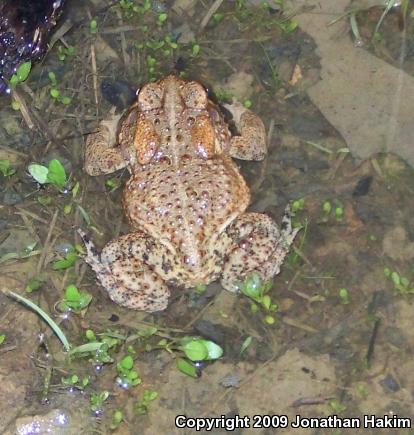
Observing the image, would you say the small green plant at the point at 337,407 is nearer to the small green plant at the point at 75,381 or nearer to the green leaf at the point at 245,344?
the green leaf at the point at 245,344

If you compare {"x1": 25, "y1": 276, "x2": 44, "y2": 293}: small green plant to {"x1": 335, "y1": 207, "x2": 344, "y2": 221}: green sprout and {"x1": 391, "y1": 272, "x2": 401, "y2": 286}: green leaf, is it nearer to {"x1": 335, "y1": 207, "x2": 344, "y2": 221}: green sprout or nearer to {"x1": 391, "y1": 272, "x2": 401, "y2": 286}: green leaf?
{"x1": 335, "y1": 207, "x2": 344, "y2": 221}: green sprout

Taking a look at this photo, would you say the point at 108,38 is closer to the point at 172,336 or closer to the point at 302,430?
the point at 172,336

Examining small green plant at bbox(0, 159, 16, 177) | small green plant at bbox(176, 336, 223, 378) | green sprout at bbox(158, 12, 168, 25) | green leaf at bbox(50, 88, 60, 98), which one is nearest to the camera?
small green plant at bbox(176, 336, 223, 378)

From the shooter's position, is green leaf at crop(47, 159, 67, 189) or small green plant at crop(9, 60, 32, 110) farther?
small green plant at crop(9, 60, 32, 110)

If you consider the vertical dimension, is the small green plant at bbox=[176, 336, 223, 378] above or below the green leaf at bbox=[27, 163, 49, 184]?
below

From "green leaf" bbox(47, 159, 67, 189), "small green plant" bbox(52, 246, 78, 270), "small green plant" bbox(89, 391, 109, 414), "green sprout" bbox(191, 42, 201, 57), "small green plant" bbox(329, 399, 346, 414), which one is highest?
"green sprout" bbox(191, 42, 201, 57)

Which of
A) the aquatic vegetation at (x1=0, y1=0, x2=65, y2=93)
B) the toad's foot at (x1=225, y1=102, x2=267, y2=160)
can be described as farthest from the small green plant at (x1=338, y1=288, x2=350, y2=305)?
the aquatic vegetation at (x1=0, y1=0, x2=65, y2=93)
